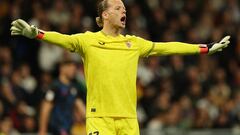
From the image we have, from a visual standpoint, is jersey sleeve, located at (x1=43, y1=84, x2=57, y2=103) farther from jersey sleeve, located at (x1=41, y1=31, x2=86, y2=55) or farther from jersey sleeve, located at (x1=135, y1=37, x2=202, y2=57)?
jersey sleeve, located at (x1=41, y1=31, x2=86, y2=55)

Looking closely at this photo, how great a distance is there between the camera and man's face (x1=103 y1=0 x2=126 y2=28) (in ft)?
28.9

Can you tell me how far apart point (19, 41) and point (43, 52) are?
0.57 metres

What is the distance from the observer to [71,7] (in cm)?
1748

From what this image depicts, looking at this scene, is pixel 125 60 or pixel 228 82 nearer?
pixel 125 60

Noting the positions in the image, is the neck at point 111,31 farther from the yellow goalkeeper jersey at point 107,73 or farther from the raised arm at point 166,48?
the raised arm at point 166,48

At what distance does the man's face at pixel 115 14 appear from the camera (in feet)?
28.9

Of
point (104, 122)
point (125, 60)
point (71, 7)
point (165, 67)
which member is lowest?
point (104, 122)

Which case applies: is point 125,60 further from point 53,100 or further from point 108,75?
point 53,100

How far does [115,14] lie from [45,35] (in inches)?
36.1

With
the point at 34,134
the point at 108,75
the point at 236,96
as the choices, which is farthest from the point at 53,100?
the point at 236,96

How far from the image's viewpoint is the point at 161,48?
9.00 m

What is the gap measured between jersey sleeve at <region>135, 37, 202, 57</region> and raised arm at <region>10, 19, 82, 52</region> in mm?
762

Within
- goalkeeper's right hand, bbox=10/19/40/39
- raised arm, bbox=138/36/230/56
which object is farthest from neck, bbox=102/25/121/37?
goalkeeper's right hand, bbox=10/19/40/39

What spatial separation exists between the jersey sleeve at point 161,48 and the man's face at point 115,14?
0.99 ft
